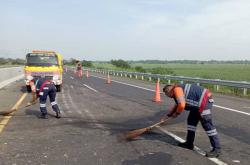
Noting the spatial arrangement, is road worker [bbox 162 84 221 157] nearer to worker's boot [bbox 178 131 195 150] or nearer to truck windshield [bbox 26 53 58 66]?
worker's boot [bbox 178 131 195 150]

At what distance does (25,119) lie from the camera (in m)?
11.1

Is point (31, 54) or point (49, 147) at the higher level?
point (31, 54)

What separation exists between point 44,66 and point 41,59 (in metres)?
0.61

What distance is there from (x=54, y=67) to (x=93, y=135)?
512 inches

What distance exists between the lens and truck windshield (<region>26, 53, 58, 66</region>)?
21.3 m

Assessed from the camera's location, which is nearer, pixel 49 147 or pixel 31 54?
pixel 49 147

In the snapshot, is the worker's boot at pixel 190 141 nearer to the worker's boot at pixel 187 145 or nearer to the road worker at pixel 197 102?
the worker's boot at pixel 187 145

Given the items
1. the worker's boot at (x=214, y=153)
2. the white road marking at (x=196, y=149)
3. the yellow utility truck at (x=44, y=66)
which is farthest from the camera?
the yellow utility truck at (x=44, y=66)

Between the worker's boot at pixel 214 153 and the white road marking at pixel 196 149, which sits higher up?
the worker's boot at pixel 214 153

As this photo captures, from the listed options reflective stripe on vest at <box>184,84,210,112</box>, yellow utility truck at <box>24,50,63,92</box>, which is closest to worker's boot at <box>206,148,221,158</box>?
reflective stripe on vest at <box>184,84,210,112</box>

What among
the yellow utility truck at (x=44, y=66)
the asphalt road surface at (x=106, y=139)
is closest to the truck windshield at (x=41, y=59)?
the yellow utility truck at (x=44, y=66)

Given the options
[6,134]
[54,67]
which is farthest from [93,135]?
[54,67]

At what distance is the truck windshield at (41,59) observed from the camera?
21297 millimetres

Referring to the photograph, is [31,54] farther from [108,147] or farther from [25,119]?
[108,147]
